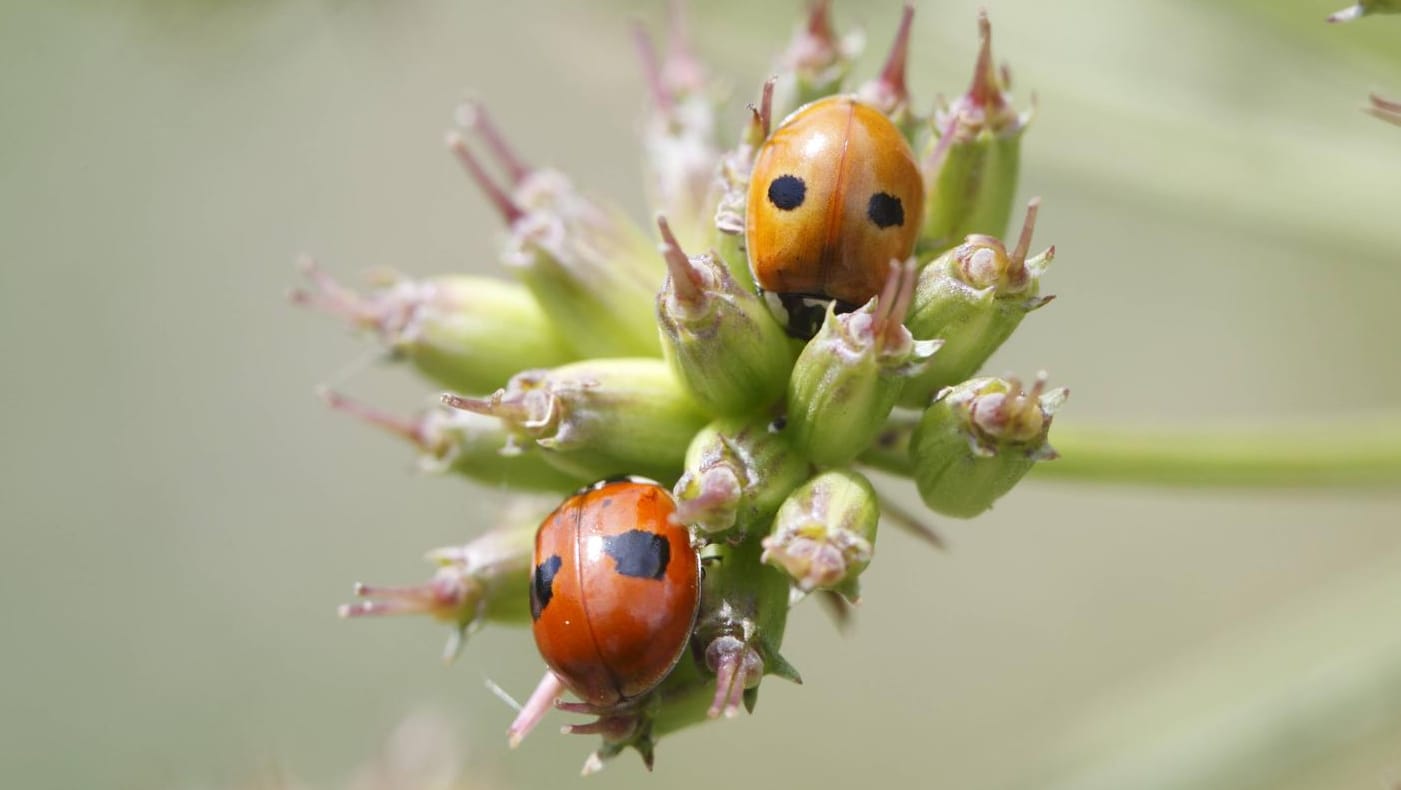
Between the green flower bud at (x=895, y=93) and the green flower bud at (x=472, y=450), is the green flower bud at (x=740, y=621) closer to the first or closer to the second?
the green flower bud at (x=472, y=450)

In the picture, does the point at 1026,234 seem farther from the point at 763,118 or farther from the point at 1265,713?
the point at 1265,713

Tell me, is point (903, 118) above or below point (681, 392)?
above

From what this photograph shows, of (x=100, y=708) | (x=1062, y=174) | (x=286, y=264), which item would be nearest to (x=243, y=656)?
(x=100, y=708)

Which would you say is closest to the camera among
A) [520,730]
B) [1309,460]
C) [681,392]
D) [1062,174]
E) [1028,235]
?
[1028,235]

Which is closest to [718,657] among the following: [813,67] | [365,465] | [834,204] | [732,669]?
[732,669]

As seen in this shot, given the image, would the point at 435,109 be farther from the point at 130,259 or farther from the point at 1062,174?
the point at 1062,174

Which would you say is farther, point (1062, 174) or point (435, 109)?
point (435, 109)
